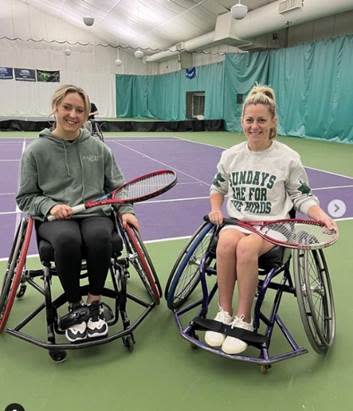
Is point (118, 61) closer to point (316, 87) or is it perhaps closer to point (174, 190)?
point (316, 87)

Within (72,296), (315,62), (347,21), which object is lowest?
(72,296)

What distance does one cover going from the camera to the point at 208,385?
56.9 inches

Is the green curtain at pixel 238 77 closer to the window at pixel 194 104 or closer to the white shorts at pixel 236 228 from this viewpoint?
the window at pixel 194 104

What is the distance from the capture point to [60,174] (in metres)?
1.77

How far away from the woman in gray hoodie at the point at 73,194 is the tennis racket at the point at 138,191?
0.17 feet

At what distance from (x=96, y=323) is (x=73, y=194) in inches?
22.4

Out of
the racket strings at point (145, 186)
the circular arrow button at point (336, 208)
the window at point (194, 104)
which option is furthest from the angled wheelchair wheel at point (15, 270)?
the window at point (194, 104)

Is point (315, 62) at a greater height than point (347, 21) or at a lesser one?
lesser

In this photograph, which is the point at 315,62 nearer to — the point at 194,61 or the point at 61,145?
the point at 194,61

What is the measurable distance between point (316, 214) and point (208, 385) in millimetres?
787

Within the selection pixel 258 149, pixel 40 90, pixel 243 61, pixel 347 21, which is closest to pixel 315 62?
pixel 347 21

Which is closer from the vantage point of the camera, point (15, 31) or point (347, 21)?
point (347, 21)

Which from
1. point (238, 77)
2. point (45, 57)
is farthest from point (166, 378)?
point (45, 57)

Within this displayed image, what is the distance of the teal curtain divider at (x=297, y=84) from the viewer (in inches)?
342
